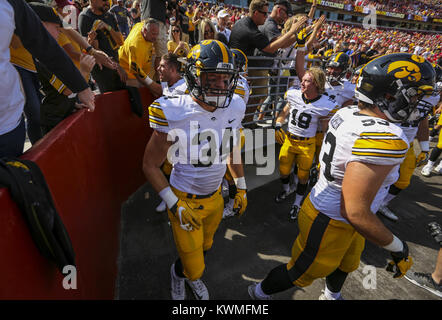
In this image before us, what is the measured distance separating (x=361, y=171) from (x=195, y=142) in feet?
3.89

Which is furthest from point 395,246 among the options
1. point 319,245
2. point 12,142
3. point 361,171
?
point 12,142

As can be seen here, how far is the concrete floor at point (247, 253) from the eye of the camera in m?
2.69

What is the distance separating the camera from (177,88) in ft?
11.1

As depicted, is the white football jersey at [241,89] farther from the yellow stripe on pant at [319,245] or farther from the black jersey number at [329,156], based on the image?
the yellow stripe on pant at [319,245]

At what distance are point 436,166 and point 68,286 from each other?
8.08 meters

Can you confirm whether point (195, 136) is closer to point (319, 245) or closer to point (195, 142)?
point (195, 142)

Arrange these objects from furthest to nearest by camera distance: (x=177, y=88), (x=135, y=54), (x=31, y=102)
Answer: (x=135, y=54) → (x=177, y=88) → (x=31, y=102)

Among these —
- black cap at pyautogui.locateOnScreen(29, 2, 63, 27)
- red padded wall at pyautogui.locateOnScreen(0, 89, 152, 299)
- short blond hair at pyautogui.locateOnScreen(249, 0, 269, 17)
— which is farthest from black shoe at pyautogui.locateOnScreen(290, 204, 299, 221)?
black cap at pyautogui.locateOnScreen(29, 2, 63, 27)

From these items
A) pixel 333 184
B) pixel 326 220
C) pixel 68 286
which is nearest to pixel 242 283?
pixel 326 220

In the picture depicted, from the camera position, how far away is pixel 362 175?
1.48 metres

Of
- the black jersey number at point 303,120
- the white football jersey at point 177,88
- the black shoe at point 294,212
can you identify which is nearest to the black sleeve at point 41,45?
the white football jersey at point 177,88

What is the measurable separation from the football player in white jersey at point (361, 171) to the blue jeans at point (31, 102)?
2611mm

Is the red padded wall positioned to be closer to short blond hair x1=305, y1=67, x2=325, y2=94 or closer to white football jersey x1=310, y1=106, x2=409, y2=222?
white football jersey x1=310, y1=106, x2=409, y2=222
